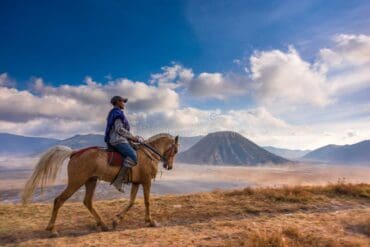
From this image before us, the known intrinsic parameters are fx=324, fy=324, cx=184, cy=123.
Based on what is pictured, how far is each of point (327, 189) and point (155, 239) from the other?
33.6 ft

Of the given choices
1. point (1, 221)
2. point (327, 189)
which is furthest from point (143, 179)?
point (327, 189)

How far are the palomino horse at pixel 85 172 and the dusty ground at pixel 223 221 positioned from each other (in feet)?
2.22

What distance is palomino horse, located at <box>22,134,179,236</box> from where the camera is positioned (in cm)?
882

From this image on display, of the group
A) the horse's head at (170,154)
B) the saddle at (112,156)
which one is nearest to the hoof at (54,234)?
the saddle at (112,156)

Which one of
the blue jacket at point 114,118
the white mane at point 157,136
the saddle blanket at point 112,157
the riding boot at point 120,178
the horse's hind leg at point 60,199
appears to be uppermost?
the blue jacket at point 114,118

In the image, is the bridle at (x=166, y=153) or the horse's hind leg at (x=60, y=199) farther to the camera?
the bridle at (x=166, y=153)

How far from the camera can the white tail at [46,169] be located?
9141mm

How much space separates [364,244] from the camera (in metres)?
7.50

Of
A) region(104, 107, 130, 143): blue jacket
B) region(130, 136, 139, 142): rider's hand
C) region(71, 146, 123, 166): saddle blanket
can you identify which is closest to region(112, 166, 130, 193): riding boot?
region(71, 146, 123, 166): saddle blanket

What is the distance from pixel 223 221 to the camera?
964cm

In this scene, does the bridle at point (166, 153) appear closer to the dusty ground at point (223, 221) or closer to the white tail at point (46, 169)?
the dusty ground at point (223, 221)

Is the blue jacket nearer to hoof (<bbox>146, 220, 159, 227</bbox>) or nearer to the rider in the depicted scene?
the rider

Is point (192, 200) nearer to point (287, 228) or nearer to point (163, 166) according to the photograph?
point (163, 166)

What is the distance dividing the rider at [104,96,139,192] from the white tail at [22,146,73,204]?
126 cm
